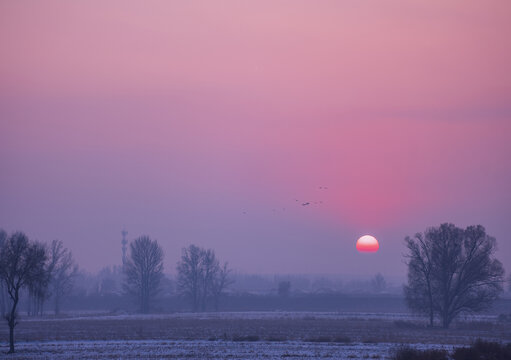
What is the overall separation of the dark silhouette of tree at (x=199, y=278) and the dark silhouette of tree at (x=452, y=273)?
5009 cm

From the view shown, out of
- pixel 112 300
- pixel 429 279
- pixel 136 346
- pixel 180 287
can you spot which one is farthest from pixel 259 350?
pixel 112 300

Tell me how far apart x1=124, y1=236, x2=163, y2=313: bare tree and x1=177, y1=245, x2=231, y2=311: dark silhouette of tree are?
22.6ft

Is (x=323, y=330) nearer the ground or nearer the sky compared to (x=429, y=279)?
nearer the ground

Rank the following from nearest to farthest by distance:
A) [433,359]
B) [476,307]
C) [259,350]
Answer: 1. [433,359]
2. [259,350]
3. [476,307]

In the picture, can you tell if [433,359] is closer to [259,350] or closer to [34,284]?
[259,350]

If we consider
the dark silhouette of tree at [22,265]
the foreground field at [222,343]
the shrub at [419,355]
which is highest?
the dark silhouette of tree at [22,265]

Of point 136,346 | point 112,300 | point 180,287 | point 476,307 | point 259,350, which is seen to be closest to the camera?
point 259,350

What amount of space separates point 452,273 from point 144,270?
189ft

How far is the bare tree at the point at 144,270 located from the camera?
102 m

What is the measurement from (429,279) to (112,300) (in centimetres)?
7953

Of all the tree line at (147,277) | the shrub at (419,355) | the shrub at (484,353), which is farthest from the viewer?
the tree line at (147,277)

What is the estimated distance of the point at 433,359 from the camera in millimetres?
27625

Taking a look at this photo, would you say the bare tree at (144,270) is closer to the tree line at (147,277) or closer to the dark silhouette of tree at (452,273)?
the tree line at (147,277)

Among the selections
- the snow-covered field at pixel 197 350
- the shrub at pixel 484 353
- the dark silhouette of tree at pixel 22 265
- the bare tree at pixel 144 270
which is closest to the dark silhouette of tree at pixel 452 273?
the snow-covered field at pixel 197 350
